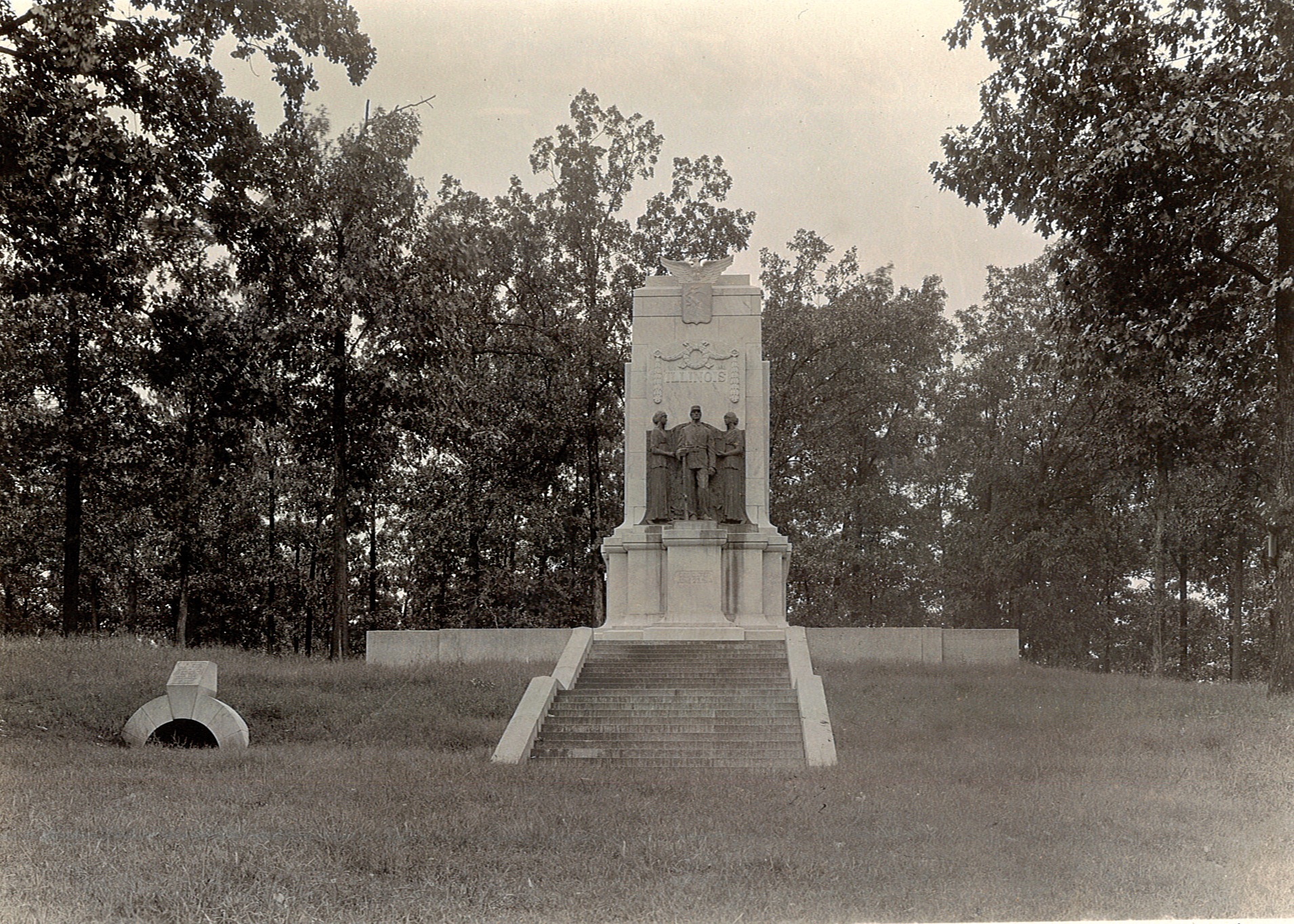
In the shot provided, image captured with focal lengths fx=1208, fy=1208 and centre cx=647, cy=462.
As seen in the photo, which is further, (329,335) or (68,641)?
(329,335)

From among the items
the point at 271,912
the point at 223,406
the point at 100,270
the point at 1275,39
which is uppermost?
the point at 1275,39

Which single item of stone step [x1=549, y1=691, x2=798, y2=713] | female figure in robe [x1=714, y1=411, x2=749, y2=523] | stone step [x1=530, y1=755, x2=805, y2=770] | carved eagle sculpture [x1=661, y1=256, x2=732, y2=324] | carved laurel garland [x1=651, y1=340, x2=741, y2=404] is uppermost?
carved eagle sculpture [x1=661, y1=256, x2=732, y2=324]

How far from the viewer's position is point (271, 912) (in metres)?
6.63

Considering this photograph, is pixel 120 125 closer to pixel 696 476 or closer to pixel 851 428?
pixel 696 476

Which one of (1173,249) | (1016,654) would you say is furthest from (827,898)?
(1016,654)

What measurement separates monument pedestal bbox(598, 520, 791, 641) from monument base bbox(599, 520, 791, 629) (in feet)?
0.03

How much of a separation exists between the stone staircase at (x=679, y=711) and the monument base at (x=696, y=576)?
1663 mm

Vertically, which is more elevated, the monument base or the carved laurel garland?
the carved laurel garland

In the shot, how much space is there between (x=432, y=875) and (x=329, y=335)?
17.5 m

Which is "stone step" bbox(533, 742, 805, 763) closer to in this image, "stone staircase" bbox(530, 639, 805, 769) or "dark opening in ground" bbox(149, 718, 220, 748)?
"stone staircase" bbox(530, 639, 805, 769)

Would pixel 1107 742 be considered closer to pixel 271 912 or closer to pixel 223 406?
pixel 271 912

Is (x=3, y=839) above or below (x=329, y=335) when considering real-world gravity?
below

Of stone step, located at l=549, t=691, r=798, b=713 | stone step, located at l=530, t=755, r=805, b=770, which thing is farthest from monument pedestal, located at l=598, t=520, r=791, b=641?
stone step, located at l=530, t=755, r=805, b=770

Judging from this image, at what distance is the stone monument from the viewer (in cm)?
1886
